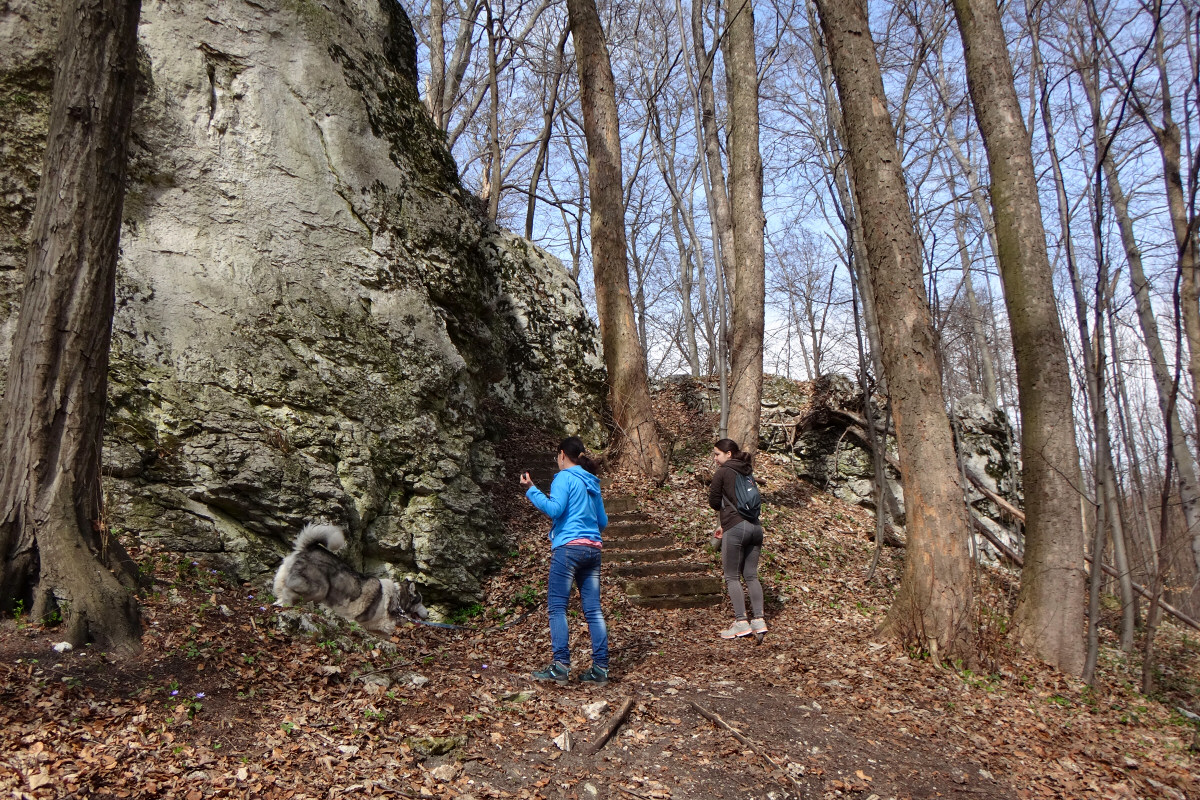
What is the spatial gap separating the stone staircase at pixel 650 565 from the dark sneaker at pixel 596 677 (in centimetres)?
260

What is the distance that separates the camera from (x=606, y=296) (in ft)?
38.4

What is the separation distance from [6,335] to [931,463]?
843 centimetres

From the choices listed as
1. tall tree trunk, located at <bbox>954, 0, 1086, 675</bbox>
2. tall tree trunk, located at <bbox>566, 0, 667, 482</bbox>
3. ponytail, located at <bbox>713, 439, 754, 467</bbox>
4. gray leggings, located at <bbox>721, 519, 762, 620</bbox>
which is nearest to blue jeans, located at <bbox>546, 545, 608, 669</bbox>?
gray leggings, located at <bbox>721, 519, 762, 620</bbox>

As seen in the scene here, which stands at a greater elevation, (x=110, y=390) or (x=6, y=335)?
(x=6, y=335)

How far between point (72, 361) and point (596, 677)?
4346 mm

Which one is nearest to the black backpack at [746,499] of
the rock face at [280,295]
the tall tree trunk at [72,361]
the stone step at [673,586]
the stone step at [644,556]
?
the stone step at [673,586]

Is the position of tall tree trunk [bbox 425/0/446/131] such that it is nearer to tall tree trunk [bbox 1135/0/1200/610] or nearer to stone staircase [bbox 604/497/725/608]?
stone staircase [bbox 604/497/725/608]

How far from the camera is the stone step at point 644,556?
353 inches

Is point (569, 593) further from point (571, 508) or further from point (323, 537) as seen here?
point (323, 537)

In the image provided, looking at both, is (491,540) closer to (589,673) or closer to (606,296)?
(589,673)

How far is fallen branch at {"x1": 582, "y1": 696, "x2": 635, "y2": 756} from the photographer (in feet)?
14.2

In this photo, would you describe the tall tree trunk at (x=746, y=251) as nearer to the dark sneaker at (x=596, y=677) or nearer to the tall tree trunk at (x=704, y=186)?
the tall tree trunk at (x=704, y=186)

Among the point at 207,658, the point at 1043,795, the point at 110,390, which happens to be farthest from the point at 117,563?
the point at 1043,795

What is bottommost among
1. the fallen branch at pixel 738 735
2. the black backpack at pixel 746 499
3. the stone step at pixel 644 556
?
A: the fallen branch at pixel 738 735
